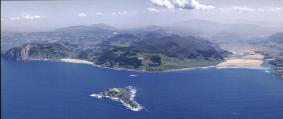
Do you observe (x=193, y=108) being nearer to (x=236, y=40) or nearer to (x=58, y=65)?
(x=58, y=65)

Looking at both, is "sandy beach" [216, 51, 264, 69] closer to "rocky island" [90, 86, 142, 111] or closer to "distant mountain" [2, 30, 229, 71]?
"distant mountain" [2, 30, 229, 71]

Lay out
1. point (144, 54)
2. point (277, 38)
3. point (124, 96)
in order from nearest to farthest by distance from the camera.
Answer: point (124, 96)
point (144, 54)
point (277, 38)

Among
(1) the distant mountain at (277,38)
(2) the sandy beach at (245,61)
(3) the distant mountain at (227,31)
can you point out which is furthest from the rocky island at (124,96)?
(3) the distant mountain at (227,31)

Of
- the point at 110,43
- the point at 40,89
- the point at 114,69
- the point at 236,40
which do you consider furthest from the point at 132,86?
the point at 236,40

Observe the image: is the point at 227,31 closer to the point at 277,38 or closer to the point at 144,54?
the point at 277,38

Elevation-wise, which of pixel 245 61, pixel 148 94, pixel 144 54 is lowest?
pixel 148 94

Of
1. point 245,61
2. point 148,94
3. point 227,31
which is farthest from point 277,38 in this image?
point 148,94

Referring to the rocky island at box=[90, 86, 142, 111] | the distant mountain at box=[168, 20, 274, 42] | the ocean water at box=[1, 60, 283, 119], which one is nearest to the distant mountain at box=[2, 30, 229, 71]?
the ocean water at box=[1, 60, 283, 119]
